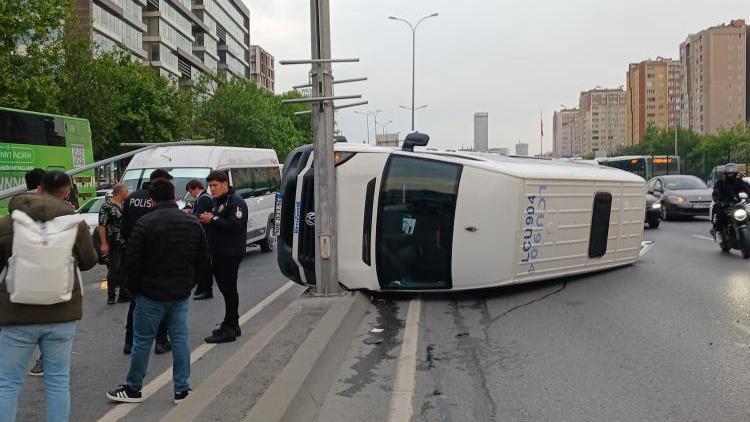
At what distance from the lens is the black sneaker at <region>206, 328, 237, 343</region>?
711 cm

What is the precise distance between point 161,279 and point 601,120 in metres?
185

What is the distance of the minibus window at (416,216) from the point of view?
8828 mm

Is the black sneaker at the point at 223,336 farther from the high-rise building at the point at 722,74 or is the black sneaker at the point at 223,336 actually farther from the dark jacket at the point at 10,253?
the high-rise building at the point at 722,74

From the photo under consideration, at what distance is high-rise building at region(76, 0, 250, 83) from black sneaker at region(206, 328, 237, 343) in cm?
3927

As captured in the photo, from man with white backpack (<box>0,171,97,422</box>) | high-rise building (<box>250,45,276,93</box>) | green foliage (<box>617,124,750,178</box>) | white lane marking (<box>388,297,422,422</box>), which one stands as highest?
high-rise building (<box>250,45,276,93</box>)

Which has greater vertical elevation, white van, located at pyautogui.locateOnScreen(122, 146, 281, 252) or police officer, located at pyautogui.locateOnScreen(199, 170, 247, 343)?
white van, located at pyautogui.locateOnScreen(122, 146, 281, 252)

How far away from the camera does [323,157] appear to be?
349 inches

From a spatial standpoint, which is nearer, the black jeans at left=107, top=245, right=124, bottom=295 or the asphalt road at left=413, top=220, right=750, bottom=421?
the asphalt road at left=413, top=220, right=750, bottom=421

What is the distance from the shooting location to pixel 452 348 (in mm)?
6723

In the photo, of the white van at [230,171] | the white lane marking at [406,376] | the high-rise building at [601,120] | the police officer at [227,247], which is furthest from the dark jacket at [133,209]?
the high-rise building at [601,120]

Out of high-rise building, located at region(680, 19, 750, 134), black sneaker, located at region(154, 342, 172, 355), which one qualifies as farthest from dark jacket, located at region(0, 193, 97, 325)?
high-rise building, located at region(680, 19, 750, 134)

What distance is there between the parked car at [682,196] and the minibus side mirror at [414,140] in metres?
16.3

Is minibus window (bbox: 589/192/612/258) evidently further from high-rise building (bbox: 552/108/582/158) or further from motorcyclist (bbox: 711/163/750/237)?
high-rise building (bbox: 552/108/582/158)

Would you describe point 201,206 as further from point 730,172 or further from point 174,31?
point 174,31
